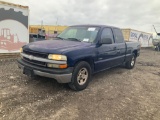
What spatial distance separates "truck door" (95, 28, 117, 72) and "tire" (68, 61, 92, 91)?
1.68ft

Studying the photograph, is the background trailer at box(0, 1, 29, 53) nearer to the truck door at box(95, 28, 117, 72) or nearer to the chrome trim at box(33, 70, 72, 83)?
the chrome trim at box(33, 70, 72, 83)

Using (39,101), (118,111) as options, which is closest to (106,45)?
(118,111)

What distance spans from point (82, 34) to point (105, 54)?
3.13 feet

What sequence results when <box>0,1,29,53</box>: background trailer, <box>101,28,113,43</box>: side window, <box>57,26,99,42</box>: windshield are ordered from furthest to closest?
<box>0,1,29,53</box>: background trailer < <box>101,28,113,43</box>: side window < <box>57,26,99,42</box>: windshield

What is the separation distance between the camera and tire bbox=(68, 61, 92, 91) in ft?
14.3

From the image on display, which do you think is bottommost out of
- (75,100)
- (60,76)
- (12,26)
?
(75,100)

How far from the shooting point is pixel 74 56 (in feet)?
13.9

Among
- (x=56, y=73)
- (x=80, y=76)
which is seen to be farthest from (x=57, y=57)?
(x=80, y=76)

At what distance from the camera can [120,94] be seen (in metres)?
4.68

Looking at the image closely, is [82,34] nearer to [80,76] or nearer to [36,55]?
[80,76]

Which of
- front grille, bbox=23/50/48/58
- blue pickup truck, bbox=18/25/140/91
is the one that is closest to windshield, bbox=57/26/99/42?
blue pickup truck, bbox=18/25/140/91

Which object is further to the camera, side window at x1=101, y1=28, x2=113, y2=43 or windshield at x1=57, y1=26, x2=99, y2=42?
side window at x1=101, y1=28, x2=113, y2=43

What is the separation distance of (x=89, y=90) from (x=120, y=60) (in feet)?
7.87

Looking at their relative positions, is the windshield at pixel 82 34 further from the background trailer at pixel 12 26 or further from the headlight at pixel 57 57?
the background trailer at pixel 12 26
